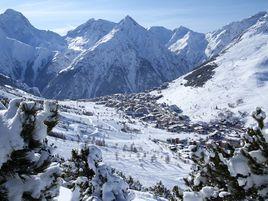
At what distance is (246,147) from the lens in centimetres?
1137

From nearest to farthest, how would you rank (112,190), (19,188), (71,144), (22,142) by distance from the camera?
(22,142) < (19,188) < (112,190) < (71,144)

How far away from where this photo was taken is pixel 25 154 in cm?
1029

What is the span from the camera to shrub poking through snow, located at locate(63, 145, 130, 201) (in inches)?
1072

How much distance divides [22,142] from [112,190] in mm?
18810

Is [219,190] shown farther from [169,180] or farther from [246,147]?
[169,180]

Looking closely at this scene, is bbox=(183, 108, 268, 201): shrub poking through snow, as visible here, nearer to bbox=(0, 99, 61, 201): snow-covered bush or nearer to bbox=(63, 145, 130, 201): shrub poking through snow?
bbox=(0, 99, 61, 201): snow-covered bush

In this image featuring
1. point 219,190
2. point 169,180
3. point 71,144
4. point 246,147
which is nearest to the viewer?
point 246,147

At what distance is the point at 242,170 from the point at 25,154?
15.6ft

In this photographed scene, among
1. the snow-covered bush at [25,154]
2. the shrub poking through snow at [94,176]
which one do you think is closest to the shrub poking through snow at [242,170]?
the snow-covered bush at [25,154]

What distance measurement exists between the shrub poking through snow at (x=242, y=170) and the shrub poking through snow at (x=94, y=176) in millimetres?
14888

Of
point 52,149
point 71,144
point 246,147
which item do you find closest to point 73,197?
point 52,149

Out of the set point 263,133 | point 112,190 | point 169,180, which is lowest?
point 169,180

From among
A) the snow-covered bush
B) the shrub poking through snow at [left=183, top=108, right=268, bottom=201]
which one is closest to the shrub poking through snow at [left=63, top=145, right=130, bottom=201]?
the shrub poking through snow at [left=183, top=108, right=268, bottom=201]

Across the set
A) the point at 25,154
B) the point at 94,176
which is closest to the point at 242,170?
the point at 25,154
